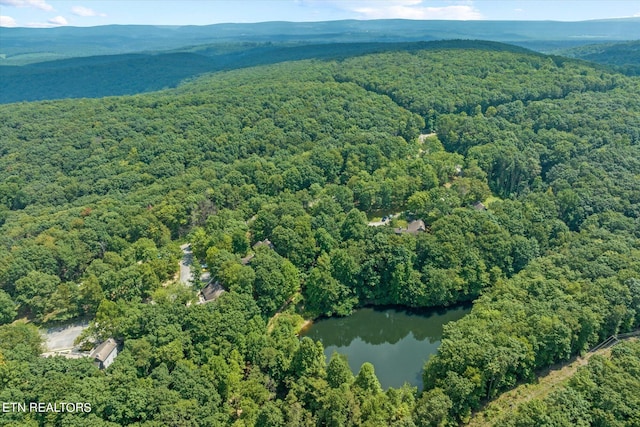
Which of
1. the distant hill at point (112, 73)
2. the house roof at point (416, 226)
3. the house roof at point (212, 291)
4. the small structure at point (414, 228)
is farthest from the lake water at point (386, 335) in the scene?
the distant hill at point (112, 73)

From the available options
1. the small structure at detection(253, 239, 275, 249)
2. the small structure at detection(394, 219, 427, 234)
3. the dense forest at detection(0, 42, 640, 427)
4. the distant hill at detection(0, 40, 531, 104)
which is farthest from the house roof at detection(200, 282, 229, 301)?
the distant hill at detection(0, 40, 531, 104)

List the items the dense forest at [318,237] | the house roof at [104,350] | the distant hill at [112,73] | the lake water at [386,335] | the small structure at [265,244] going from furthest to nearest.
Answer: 1. the distant hill at [112,73]
2. the small structure at [265,244]
3. the lake water at [386,335]
4. the house roof at [104,350]
5. the dense forest at [318,237]

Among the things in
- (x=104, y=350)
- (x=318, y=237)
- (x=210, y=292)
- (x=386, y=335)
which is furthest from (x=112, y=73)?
(x=386, y=335)

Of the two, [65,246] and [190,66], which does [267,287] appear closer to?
[65,246]

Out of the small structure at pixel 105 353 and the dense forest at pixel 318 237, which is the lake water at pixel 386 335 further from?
the small structure at pixel 105 353

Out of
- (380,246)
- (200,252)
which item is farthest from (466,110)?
(200,252)

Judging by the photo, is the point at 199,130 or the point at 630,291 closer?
the point at 630,291
